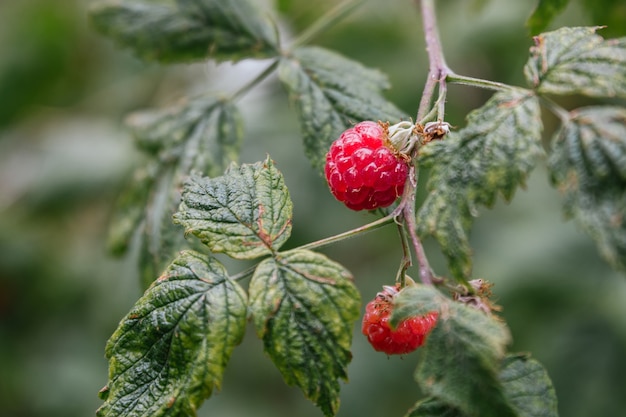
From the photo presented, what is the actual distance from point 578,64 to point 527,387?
500 millimetres

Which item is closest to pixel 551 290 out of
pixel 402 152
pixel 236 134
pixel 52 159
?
pixel 236 134

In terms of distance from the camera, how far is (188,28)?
1.84 meters

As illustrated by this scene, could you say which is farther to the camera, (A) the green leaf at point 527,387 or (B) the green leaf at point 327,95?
(B) the green leaf at point 327,95

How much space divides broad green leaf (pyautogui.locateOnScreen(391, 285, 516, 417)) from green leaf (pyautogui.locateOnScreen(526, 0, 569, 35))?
0.83m

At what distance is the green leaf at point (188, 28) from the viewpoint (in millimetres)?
1789

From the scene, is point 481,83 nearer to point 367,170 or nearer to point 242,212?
point 367,170

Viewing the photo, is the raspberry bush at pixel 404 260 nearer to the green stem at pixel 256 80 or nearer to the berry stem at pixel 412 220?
the berry stem at pixel 412 220

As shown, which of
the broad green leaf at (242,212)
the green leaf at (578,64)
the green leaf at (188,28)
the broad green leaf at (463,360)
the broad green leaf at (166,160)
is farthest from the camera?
the green leaf at (188,28)

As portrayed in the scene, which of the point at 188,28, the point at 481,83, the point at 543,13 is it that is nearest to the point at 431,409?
the point at 481,83

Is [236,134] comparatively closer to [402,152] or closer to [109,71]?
[402,152]

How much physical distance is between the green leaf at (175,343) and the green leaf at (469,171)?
1.09 ft

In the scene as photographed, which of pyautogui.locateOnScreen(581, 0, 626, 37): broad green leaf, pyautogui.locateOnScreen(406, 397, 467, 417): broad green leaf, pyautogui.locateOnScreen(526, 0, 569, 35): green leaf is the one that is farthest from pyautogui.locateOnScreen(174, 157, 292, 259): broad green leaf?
pyautogui.locateOnScreen(581, 0, 626, 37): broad green leaf

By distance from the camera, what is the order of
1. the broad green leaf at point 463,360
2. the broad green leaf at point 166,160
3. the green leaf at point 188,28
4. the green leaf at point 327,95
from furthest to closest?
the green leaf at point 188,28 → the broad green leaf at point 166,160 → the green leaf at point 327,95 → the broad green leaf at point 463,360

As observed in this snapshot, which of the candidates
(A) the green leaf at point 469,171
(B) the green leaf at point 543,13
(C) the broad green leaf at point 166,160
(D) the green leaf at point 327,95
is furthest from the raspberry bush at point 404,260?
(C) the broad green leaf at point 166,160
